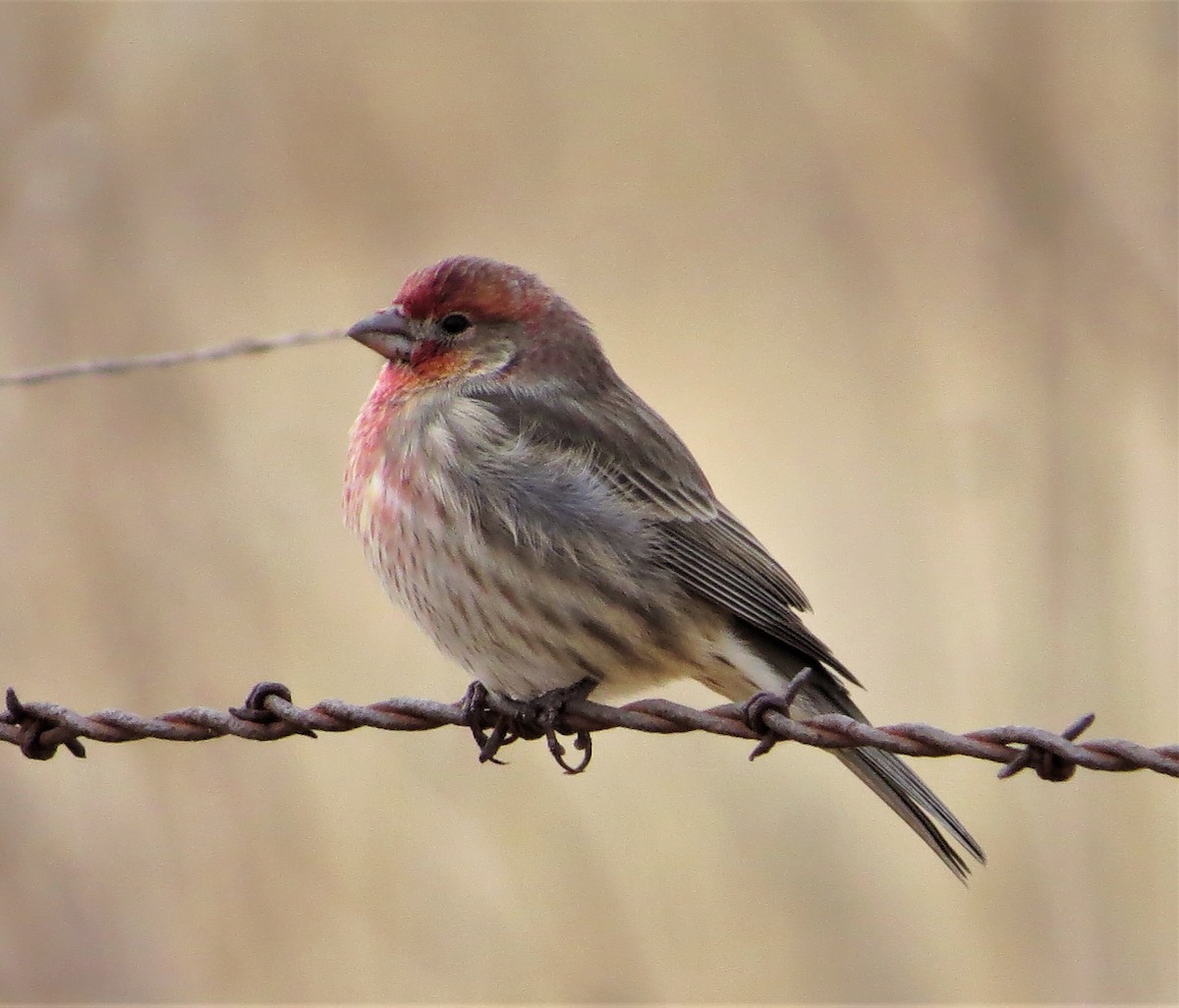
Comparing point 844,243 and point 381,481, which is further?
point 844,243

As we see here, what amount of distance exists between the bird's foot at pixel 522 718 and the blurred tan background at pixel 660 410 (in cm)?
191

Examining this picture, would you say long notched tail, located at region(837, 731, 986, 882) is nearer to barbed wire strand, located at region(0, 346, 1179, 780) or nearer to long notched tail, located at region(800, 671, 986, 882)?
long notched tail, located at region(800, 671, 986, 882)

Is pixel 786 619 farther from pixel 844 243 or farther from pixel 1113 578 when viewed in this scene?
pixel 844 243

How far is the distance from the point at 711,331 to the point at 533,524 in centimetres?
584

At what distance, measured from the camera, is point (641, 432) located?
5.35 m

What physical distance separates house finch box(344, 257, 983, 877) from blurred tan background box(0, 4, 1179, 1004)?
72.0 inches

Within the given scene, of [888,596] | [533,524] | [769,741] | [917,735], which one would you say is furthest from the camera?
[888,596]

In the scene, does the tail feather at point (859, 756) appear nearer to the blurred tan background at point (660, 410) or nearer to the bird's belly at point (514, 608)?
the bird's belly at point (514, 608)

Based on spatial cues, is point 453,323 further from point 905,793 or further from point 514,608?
point 905,793

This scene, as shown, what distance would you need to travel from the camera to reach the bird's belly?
4.75 m

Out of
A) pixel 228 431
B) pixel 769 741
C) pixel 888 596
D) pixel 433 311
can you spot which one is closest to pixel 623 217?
pixel 888 596

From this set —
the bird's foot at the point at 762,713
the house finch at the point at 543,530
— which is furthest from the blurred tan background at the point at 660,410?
the bird's foot at the point at 762,713

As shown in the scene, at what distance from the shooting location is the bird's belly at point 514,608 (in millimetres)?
4750

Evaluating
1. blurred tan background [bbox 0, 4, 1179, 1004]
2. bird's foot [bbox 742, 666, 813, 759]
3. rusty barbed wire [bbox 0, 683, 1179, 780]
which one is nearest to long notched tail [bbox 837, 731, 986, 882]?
rusty barbed wire [bbox 0, 683, 1179, 780]
